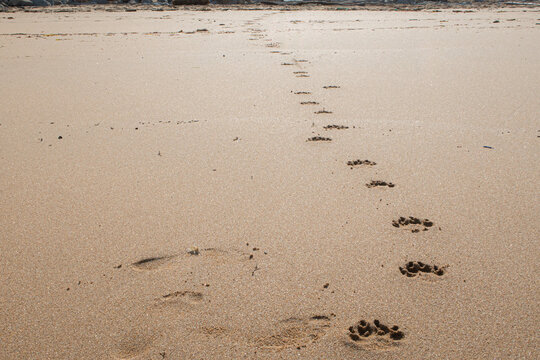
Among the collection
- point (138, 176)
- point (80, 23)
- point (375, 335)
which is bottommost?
point (375, 335)

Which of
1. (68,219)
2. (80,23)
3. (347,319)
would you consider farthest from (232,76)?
(80,23)

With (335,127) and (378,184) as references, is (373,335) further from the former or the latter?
(335,127)

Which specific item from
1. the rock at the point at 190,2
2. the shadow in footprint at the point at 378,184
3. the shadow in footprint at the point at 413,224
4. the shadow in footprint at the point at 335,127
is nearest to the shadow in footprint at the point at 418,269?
the shadow in footprint at the point at 413,224

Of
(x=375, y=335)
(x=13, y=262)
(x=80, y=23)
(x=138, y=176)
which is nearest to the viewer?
(x=375, y=335)

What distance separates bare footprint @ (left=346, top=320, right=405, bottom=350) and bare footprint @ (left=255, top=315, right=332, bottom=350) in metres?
0.08

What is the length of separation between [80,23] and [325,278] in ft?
33.5

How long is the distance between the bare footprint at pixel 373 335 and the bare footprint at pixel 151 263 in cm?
70

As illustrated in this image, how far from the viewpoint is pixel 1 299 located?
1.32 meters

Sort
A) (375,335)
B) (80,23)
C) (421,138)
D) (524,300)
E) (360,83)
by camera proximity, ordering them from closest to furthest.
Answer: (375,335), (524,300), (421,138), (360,83), (80,23)

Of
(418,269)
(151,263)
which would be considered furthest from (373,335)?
(151,263)

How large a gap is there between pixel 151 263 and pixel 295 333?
60 cm

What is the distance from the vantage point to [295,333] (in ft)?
3.93

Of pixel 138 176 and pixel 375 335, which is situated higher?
pixel 138 176

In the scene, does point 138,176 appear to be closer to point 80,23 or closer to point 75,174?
point 75,174
